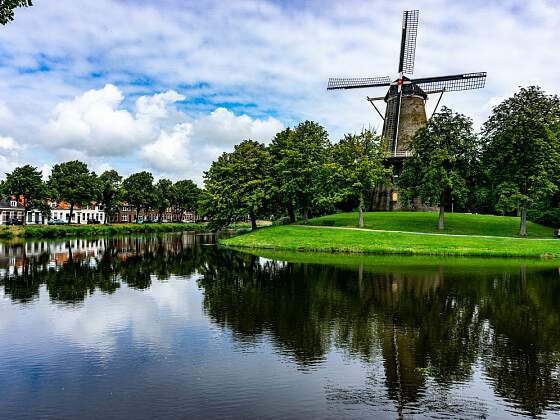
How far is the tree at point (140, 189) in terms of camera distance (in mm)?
121000

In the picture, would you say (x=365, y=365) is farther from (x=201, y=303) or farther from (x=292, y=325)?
(x=201, y=303)

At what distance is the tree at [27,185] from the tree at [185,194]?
52181mm

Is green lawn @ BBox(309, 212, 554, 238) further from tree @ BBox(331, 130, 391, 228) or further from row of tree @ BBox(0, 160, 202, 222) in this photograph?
row of tree @ BBox(0, 160, 202, 222)

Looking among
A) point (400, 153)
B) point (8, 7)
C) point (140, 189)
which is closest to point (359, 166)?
point (400, 153)

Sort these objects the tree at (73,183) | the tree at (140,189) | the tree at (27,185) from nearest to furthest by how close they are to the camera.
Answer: the tree at (27,185)
the tree at (73,183)
the tree at (140,189)

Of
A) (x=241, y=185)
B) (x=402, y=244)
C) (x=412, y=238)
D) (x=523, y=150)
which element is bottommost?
(x=402, y=244)

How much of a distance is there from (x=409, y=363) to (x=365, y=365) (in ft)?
4.11

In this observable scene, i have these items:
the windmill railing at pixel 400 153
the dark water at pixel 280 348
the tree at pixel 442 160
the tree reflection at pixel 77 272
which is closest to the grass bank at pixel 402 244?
the tree at pixel 442 160

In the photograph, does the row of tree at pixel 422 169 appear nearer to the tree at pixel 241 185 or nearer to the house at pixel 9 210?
the tree at pixel 241 185

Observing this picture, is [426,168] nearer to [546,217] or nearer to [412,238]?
[412,238]

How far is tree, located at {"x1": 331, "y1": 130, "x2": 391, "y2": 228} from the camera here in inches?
2456

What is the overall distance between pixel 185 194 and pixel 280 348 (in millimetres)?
133612

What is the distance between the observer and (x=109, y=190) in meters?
106

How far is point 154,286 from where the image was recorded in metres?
26.5
